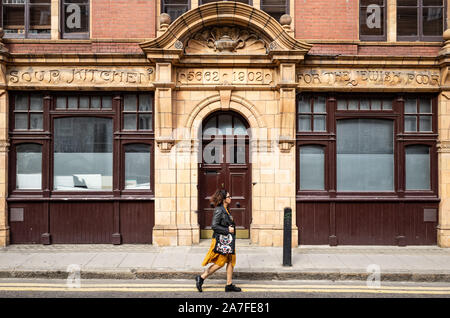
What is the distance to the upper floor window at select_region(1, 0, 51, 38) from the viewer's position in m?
8.83

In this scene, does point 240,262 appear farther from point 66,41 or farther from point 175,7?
point 66,41

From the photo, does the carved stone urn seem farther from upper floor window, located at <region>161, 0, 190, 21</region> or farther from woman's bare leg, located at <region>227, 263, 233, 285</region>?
woman's bare leg, located at <region>227, 263, 233, 285</region>

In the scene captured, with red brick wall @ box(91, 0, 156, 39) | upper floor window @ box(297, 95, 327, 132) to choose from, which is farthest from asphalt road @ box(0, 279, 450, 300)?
red brick wall @ box(91, 0, 156, 39)

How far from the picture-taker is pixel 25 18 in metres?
8.80

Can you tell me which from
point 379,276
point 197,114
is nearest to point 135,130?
point 197,114

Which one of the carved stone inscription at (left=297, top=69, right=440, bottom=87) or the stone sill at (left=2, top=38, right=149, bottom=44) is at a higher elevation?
the stone sill at (left=2, top=38, right=149, bottom=44)

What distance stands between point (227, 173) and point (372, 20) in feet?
19.4

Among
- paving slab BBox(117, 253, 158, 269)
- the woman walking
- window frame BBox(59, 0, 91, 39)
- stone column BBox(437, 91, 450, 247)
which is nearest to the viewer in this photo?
the woman walking

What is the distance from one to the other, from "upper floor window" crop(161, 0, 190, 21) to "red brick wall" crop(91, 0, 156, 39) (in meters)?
0.39

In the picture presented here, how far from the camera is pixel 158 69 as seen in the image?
8328mm

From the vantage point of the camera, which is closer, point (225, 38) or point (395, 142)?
point (225, 38)

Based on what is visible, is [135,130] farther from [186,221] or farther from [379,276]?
[379,276]

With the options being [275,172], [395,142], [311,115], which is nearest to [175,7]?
[311,115]

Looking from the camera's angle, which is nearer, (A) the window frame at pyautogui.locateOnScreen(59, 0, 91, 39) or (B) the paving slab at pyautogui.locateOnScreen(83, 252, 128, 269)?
(B) the paving slab at pyautogui.locateOnScreen(83, 252, 128, 269)
